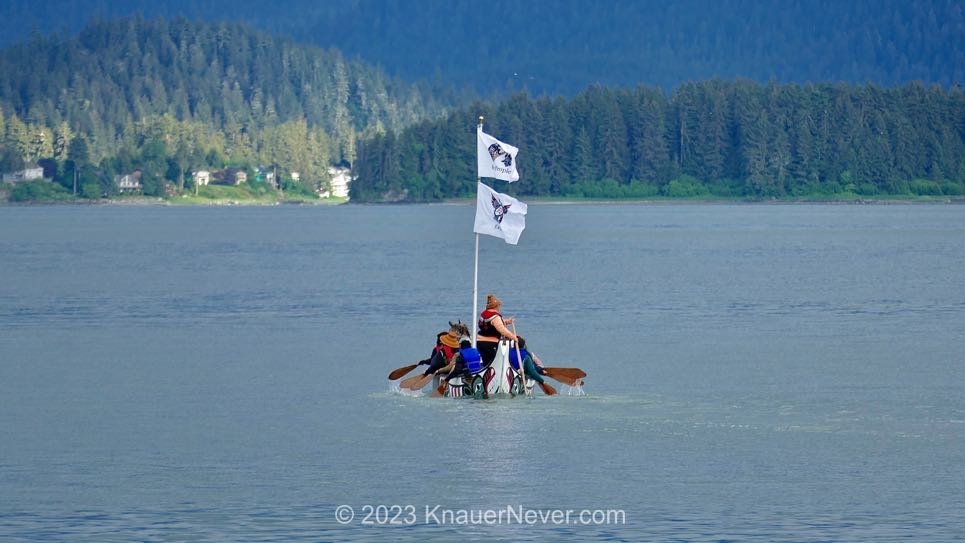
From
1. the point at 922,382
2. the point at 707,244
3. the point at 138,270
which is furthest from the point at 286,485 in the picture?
the point at 707,244

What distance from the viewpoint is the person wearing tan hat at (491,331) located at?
1475 inches

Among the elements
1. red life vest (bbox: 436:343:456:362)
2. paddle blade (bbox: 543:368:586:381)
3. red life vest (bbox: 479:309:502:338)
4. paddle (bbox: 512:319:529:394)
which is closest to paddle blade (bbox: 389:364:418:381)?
red life vest (bbox: 436:343:456:362)

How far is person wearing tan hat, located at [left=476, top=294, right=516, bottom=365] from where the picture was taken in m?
37.5

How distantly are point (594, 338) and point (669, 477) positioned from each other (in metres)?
25.9

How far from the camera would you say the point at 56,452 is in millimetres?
31359

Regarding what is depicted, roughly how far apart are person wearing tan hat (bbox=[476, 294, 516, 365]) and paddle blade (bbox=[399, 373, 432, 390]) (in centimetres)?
138

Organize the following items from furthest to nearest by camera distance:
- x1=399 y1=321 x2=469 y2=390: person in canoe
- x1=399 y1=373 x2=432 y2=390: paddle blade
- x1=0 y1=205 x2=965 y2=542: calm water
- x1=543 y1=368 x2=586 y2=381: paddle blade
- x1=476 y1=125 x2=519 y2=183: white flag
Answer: x1=476 y1=125 x2=519 y2=183: white flag
x1=399 y1=373 x2=432 y2=390: paddle blade
x1=543 y1=368 x2=586 y2=381: paddle blade
x1=399 y1=321 x2=469 y2=390: person in canoe
x1=0 y1=205 x2=965 y2=542: calm water

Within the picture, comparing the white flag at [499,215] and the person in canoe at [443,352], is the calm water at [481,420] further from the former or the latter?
the white flag at [499,215]

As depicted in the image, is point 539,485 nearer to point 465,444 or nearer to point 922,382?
point 465,444

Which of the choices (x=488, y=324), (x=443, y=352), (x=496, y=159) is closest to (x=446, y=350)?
(x=443, y=352)

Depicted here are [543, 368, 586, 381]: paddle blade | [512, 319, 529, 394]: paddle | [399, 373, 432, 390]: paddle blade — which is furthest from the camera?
[399, 373, 432, 390]: paddle blade

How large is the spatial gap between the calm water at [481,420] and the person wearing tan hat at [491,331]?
1227mm

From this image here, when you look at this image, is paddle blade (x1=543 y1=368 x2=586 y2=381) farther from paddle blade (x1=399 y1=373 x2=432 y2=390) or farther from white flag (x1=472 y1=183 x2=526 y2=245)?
white flag (x1=472 y1=183 x2=526 y2=245)

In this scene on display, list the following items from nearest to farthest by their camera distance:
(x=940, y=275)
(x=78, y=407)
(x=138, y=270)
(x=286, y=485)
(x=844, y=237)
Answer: (x=286, y=485)
(x=78, y=407)
(x=940, y=275)
(x=138, y=270)
(x=844, y=237)
